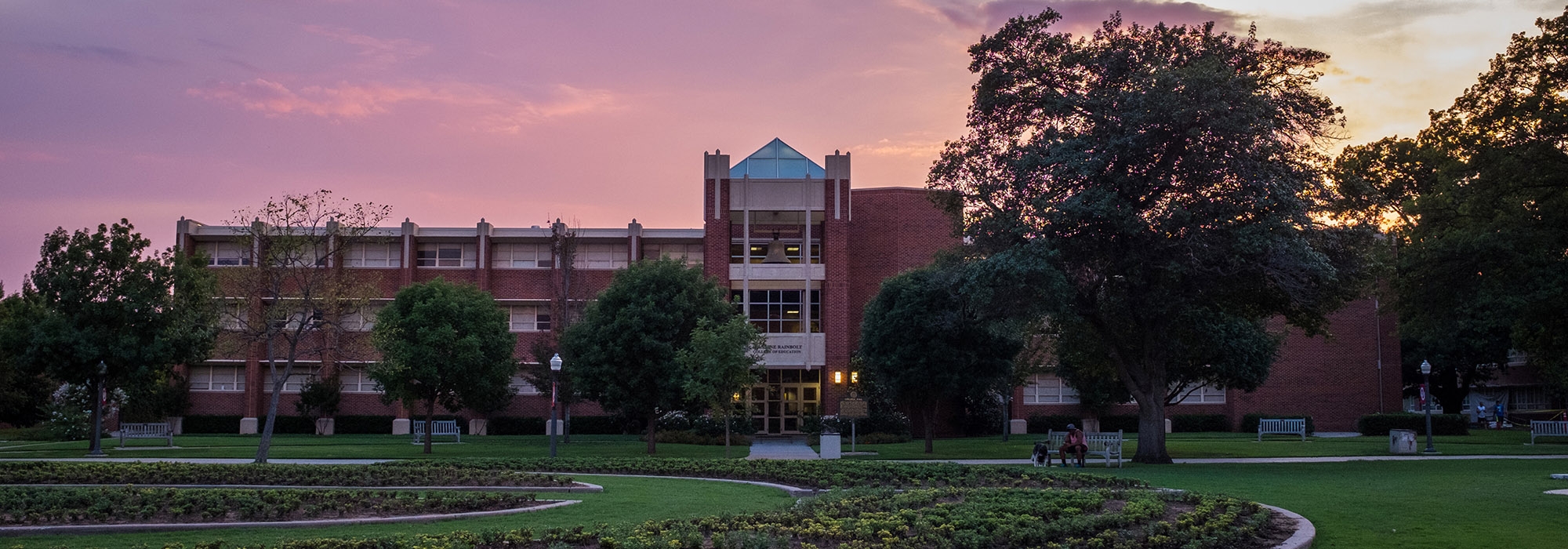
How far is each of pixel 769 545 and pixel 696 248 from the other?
4669 cm

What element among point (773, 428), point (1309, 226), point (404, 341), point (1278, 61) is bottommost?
point (773, 428)

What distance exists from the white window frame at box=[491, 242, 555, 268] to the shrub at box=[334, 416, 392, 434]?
8.87 m

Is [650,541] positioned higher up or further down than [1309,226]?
further down

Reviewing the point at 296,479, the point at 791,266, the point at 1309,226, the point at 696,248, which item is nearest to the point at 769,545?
the point at 296,479

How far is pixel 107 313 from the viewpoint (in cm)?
3584

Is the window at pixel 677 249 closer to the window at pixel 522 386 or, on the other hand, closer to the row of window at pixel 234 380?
the window at pixel 522 386

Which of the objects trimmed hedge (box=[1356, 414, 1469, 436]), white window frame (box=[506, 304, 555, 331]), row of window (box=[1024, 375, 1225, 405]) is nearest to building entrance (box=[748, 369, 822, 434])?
row of window (box=[1024, 375, 1225, 405])

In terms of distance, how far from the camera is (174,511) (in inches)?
529

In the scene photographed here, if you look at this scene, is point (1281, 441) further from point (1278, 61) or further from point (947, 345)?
point (1278, 61)

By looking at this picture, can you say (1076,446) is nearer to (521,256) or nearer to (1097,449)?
(1097,449)

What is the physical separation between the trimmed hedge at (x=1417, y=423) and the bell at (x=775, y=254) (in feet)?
86.7

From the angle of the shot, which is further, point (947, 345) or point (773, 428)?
point (773, 428)

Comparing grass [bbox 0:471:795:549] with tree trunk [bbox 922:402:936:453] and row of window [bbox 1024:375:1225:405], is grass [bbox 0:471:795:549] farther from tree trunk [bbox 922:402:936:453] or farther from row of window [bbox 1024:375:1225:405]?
row of window [bbox 1024:375:1225:405]

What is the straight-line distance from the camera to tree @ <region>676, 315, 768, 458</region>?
3164 cm
